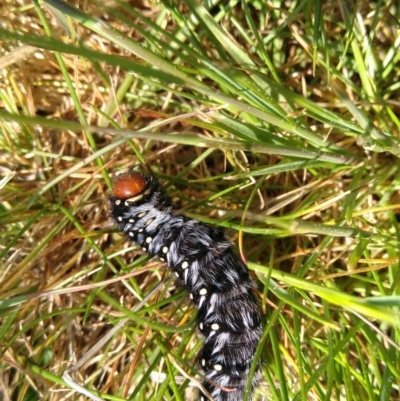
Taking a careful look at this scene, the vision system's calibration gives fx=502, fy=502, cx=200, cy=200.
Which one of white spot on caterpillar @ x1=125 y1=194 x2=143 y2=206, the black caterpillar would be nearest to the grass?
the black caterpillar

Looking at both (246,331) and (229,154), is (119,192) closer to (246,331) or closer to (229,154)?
(229,154)

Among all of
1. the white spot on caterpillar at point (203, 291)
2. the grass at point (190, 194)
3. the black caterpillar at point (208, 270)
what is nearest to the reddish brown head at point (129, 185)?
the black caterpillar at point (208, 270)

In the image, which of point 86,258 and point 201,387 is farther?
point 86,258

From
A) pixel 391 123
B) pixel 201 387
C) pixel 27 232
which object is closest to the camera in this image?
pixel 201 387

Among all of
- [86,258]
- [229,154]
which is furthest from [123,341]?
[229,154]

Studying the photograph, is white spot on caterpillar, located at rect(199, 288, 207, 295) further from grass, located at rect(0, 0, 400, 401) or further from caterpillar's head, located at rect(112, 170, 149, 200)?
caterpillar's head, located at rect(112, 170, 149, 200)

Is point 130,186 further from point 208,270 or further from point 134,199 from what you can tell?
point 208,270

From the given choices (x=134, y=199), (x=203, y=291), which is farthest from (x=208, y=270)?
(x=134, y=199)
